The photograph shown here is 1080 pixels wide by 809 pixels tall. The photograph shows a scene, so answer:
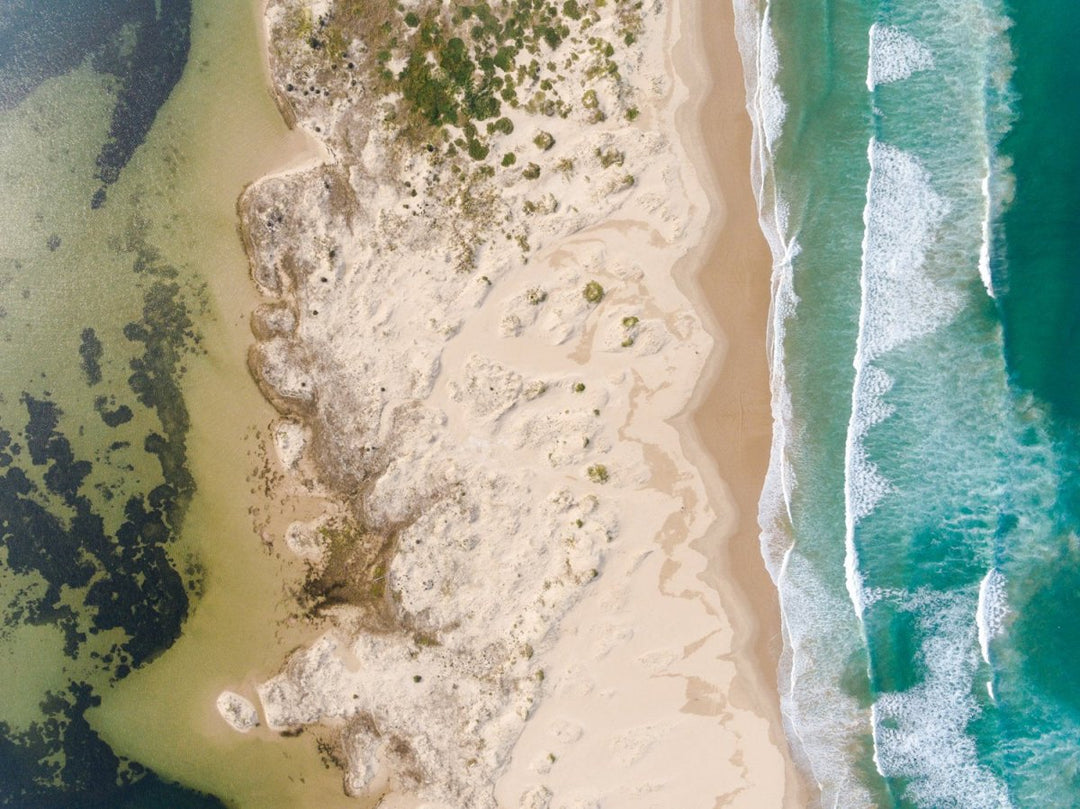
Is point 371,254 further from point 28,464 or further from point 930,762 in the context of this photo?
point 930,762

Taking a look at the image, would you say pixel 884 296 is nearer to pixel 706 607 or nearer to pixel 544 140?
pixel 706 607

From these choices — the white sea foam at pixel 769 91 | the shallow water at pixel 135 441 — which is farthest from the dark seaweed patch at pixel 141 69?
the white sea foam at pixel 769 91

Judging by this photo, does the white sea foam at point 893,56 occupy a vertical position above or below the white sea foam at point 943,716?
above

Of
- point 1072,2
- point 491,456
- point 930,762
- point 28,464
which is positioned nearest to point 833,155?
point 1072,2

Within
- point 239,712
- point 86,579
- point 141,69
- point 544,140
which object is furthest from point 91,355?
point 544,140

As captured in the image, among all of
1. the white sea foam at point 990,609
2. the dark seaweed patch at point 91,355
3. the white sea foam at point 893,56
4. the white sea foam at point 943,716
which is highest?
the dark seaweed patch at point 91,355

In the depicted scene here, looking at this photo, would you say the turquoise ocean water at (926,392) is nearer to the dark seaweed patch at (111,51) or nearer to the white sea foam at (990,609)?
the white sea foam at (990,609)
